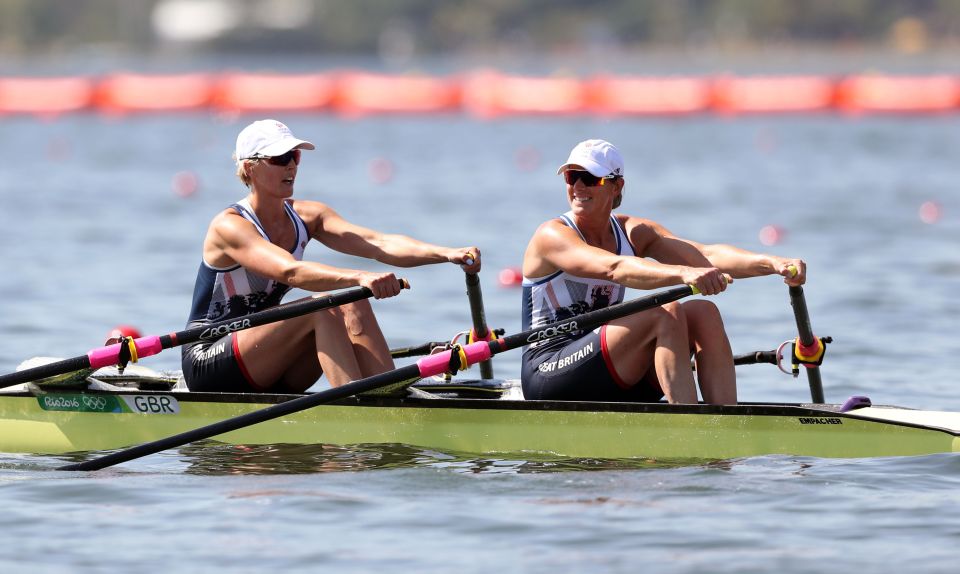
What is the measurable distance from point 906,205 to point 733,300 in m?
9.46

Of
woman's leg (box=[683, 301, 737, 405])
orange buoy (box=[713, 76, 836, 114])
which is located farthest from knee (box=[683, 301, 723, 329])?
orange buoy (box=[713, 76, 836, 114])

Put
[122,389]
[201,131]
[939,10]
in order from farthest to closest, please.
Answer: [939,10], [201,131], [122,389]

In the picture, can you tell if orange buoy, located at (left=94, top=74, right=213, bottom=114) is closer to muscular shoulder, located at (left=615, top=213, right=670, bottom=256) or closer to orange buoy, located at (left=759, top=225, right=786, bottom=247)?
orange buoy, located at (left=759, top=225, right=786, bottom=247)

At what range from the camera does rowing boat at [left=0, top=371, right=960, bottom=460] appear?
7836mm

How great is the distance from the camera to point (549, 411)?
26.4 feet

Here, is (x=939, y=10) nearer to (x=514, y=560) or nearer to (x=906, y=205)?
(x=906, y=205)

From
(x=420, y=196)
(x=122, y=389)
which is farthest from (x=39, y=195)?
(x=122, y=389)

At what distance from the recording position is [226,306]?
851 centimetres

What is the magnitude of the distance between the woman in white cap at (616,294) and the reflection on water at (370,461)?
0.33 m

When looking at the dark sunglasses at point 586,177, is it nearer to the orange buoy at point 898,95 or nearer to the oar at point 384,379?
the oar at point 384,379

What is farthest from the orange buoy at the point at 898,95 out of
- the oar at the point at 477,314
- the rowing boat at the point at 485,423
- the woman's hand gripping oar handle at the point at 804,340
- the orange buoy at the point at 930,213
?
the rowing boat at the point at 485,423

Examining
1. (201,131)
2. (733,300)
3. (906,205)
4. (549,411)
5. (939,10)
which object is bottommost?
(549,411)

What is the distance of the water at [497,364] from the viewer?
6812 mm

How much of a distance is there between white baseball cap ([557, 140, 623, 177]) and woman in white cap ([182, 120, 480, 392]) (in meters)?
0.95
